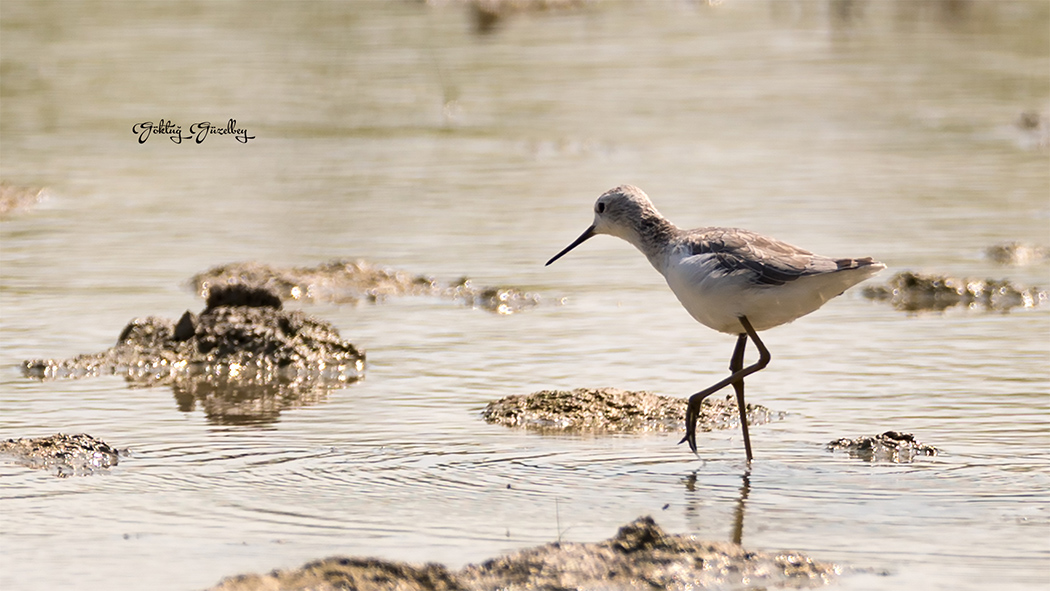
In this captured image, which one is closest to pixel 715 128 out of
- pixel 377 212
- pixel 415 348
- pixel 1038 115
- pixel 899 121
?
pixel 899 121

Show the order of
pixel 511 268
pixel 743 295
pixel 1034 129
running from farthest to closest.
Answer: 1. pixel 1034 129
2. pixel 511 268
3. pixel 743 295

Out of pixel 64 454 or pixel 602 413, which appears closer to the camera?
pixel 64 454

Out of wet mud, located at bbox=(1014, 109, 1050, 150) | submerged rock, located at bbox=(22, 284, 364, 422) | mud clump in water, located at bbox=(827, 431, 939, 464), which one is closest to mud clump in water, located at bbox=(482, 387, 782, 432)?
mud clump in water, located at bbox=(827, 431, 939, 464)

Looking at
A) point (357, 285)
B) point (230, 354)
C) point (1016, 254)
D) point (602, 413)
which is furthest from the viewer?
point (1016, 254)

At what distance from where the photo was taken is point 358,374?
8898 millimetres

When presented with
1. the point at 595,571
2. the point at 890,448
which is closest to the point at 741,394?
the point at 890,448

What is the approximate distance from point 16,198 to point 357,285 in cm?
458

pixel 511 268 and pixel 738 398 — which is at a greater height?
pixel 511 268

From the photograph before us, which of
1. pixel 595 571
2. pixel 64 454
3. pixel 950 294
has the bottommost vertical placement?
pixel 595 571

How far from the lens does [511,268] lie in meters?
11.5

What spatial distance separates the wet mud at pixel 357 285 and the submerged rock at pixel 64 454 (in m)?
3.55

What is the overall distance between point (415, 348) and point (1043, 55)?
1654 cm

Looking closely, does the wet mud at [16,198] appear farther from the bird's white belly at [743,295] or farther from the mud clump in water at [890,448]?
the mud clump in water at [890,448]

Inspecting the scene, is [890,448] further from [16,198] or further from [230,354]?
[16,198]
